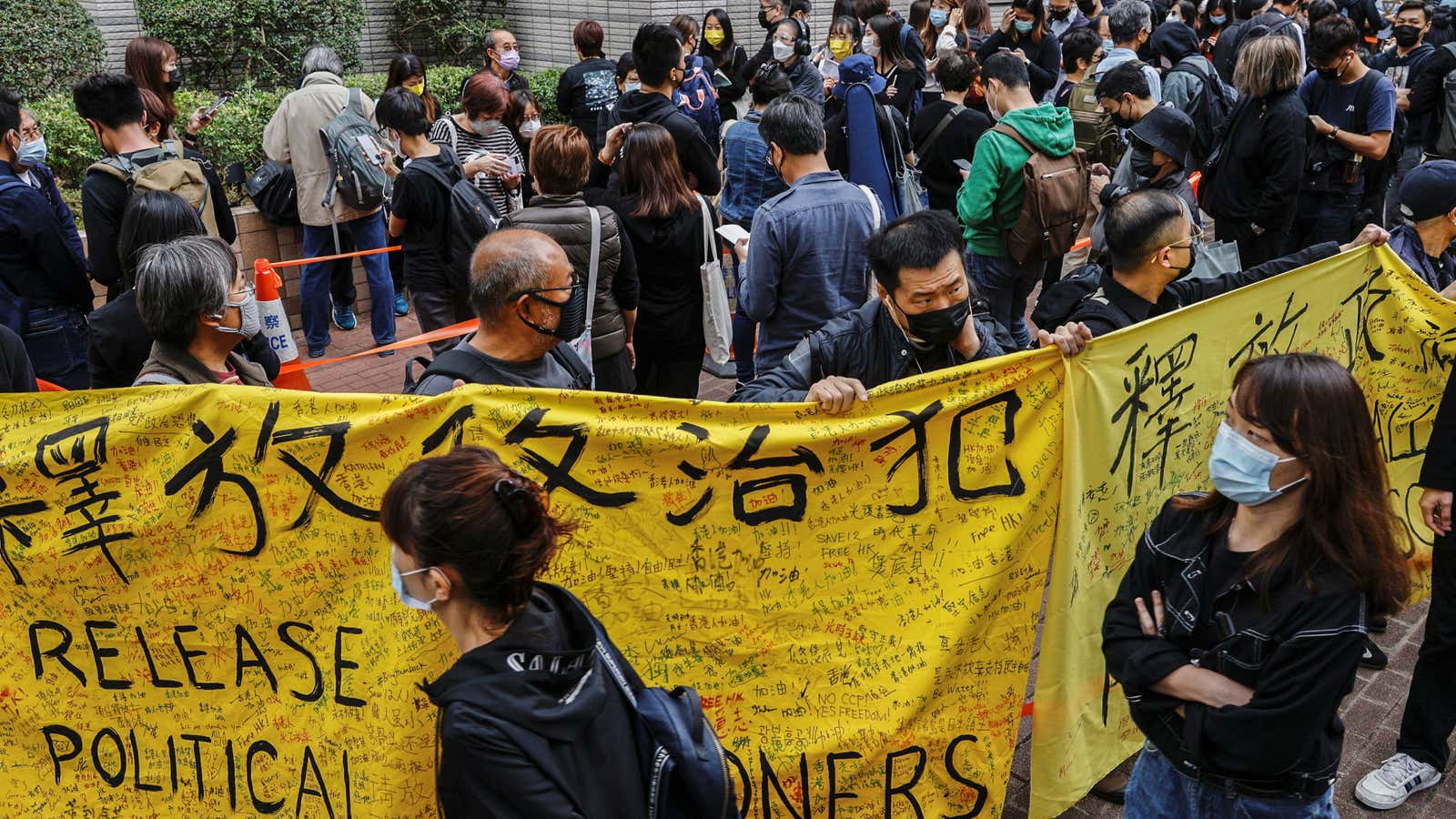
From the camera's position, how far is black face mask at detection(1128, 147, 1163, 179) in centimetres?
650

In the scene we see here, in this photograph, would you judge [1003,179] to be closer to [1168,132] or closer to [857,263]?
[1168,132]

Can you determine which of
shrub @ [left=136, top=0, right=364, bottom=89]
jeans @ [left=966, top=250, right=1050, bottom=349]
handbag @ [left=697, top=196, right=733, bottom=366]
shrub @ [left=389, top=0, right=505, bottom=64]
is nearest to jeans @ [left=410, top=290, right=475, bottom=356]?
handbag @ [left=697, top=196, right=733, bottom=366]

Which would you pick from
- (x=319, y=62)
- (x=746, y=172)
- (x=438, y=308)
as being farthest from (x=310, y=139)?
(x=746, y=172)

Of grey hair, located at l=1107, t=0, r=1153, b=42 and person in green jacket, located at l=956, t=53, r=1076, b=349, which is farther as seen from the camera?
grey hair, located at l=1107, t=0, r=1153, b=42

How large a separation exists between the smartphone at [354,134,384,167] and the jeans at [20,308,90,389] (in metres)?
2.72

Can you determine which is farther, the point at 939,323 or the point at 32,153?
the point at 32,153

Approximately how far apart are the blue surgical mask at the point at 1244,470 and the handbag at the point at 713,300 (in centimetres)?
343

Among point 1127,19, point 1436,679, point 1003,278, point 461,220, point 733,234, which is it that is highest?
point 1127,19

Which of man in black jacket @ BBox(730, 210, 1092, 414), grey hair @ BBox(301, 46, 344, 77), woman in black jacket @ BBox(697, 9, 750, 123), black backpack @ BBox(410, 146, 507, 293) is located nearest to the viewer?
man in black jacket @ BBox(730, 210, 1092, 414)

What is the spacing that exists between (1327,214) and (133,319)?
6870 mm

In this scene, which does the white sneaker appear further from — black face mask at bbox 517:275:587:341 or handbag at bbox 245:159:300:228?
handbag at bbox 245:159:300:228

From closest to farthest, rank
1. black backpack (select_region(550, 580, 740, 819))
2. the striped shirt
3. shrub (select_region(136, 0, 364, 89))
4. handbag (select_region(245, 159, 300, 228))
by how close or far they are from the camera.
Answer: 1. black backpack (select_region(550, 580, 740, 819))
2. the striped shirt
3. handbag (select_region(245, 159, 300, 228))
4. shrub (select_region(136, 0, 364, 89))

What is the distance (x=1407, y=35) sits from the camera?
10250mm

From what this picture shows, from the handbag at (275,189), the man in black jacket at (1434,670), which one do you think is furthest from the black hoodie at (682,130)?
the man in black jacket at (1434,670)
